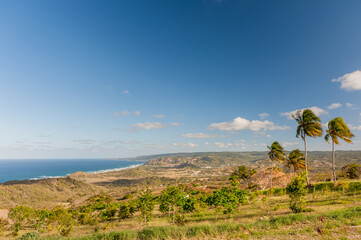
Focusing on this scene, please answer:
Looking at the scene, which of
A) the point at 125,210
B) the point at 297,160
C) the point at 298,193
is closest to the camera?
the point at 298,193

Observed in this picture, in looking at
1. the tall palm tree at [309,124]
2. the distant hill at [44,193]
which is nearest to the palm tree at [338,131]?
the tall palm tree at [309,124]

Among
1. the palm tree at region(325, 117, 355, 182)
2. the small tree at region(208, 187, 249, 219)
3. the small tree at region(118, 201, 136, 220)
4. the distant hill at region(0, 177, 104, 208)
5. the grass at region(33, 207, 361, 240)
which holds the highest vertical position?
the palm tree at region(325, 117, 355, 182)

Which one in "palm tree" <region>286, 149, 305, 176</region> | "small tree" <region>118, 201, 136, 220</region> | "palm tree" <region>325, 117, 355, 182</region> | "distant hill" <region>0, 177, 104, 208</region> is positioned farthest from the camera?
"distant hill" <region>0, 177, 104, 208</region>

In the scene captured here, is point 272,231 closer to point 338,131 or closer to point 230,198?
point 230,198

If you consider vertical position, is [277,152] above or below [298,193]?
above

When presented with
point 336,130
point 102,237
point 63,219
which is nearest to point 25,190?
point 63,219

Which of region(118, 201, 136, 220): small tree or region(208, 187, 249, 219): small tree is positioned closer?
region(208, 187, 249, 219): small tree

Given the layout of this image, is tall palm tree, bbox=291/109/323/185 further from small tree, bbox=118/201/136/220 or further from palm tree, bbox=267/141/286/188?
small tree, bbox=118/201/136/220

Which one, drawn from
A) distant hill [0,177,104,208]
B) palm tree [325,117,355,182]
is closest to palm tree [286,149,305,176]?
palm tree [325,117,355,182]

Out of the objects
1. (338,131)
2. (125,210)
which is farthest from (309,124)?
(125,210)

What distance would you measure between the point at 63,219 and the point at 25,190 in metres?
90.9

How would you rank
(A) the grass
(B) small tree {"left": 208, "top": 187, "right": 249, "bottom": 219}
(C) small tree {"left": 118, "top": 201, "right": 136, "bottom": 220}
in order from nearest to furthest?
1. (A) the grass
2. (B) small tree {"left": 208, "top": 187, "right": 249, "bottom": 219}
3. (C) small tree {"left": 118, "top": 201, "right": 136, "bottom": 220}

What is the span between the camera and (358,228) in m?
11.0

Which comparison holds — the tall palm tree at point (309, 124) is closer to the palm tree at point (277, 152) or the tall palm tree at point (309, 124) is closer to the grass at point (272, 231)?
the palm tree at point (277, 152)
